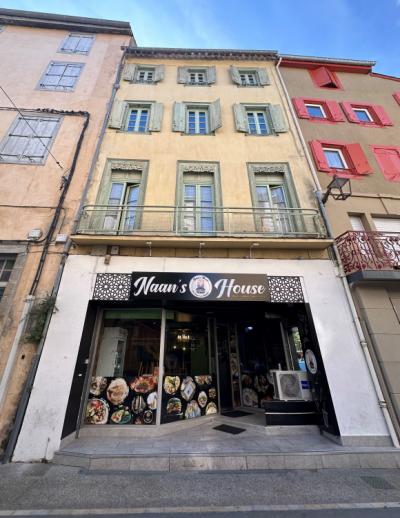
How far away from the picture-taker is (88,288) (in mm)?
6000

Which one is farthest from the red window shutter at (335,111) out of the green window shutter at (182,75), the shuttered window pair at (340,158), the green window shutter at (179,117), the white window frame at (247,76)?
the green window shutter at (182,75)

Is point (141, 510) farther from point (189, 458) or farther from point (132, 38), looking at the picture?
point (132, 38)

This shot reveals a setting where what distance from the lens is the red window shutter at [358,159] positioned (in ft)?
27.8

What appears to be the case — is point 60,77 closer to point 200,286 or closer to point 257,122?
point 257,122

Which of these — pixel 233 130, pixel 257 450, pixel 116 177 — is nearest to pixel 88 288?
pixel 116 177

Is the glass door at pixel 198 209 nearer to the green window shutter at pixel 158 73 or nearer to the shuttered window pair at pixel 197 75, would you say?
the shuttered window pair at pixel 197 75

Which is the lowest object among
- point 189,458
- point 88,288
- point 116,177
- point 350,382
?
point 189,458

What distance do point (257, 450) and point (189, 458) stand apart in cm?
138

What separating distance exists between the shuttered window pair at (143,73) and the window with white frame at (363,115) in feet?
30.3

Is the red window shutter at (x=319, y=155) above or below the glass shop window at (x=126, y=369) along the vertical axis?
above

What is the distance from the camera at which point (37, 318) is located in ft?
18.2

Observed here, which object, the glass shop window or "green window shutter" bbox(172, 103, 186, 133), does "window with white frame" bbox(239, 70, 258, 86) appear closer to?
"green window shutter" bbox(172, 103, 186, 133)

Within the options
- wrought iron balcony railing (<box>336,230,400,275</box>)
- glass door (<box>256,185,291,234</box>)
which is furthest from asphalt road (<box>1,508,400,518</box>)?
glass door (<box>256,185,291,234</box>)

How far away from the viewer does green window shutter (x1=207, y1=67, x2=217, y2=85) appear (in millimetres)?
10859
